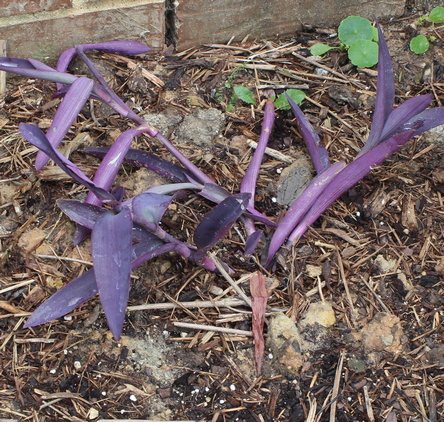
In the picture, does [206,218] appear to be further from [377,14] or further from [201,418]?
[377,14]

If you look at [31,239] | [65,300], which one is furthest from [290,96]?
[65,300]

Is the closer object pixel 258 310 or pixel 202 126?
pixel 258 310

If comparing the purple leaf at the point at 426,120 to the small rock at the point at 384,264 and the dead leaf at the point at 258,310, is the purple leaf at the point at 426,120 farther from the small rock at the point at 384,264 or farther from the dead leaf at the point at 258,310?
the dead leaf at the point at 258,310

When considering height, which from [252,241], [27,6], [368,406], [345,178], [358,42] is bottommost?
[368,406]

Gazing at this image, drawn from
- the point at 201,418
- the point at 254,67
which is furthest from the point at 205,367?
→ the point at 254,67

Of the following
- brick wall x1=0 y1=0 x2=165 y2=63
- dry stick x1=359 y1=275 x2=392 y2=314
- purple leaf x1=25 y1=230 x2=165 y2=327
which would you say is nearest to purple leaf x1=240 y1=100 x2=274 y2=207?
dry stick x1=359 y1=275 x2=392 y2=314

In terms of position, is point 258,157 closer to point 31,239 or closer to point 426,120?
point 426,120
